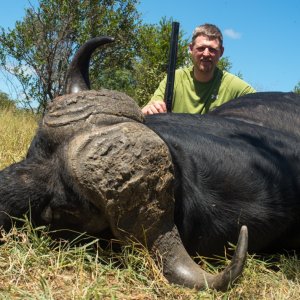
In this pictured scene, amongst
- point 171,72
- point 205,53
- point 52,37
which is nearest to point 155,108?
point 171,72

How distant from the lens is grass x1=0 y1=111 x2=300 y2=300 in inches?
88.6

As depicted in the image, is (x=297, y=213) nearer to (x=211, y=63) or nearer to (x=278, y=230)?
(x=278, y=230)

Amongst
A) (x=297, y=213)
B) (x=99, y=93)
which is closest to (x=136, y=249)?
(x=99, y=93)

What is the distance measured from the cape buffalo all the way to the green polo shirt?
97.1 inches

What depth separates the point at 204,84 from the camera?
18.9ft

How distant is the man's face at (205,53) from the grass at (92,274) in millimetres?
3236

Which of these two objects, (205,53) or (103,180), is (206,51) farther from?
(103,180)

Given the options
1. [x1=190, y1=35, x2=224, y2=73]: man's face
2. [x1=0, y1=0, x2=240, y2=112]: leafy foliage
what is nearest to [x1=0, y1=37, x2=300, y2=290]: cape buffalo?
[x1=190, y1=35, x2=224, y2=73]: man's face

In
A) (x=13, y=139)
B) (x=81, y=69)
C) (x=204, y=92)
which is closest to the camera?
(x=81, y=69)

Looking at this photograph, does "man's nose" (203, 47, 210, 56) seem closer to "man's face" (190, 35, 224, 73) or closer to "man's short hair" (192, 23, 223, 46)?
"man's face" (190, 35, 224, 73)

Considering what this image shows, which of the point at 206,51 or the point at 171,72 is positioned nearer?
the point at 171,72

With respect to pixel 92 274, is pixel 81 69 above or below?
above

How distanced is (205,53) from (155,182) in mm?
3580

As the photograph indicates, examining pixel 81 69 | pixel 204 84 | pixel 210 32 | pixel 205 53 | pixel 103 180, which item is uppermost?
pixel 210 32
